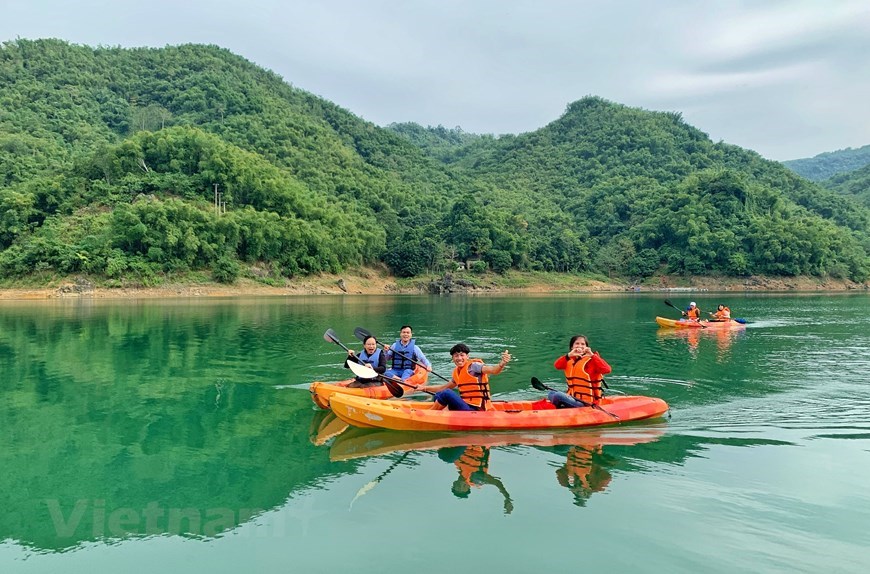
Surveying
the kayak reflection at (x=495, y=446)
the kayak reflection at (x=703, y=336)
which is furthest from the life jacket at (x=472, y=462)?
the kayak reflection at (x=703, y=336)

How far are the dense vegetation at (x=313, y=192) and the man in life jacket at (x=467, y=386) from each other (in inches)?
1997

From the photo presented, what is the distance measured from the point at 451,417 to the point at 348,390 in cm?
276

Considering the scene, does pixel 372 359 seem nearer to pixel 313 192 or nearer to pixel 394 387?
pixel 394 387

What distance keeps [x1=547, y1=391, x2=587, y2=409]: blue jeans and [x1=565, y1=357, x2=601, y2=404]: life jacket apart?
19 cm

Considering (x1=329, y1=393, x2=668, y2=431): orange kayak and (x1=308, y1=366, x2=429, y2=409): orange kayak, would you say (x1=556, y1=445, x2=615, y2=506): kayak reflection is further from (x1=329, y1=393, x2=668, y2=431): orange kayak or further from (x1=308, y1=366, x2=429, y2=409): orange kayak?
(x1=308, y1=366, x2=429, y2=409): orange kayak

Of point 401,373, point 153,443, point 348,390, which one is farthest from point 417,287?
point 153,443


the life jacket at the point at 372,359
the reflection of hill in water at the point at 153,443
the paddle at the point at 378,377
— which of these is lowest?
the reflection of hill in water at the point at 153,443

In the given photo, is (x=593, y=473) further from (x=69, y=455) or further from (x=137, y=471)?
(x=69, y=455)

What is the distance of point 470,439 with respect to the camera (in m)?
10.1

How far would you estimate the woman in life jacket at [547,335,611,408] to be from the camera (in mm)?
10867

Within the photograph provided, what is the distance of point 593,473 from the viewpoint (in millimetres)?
8703

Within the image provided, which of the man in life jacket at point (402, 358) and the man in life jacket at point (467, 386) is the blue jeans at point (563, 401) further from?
the man in life jacket at point (402, 358)

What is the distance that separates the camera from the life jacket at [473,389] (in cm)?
1066

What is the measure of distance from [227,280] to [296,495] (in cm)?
5479
